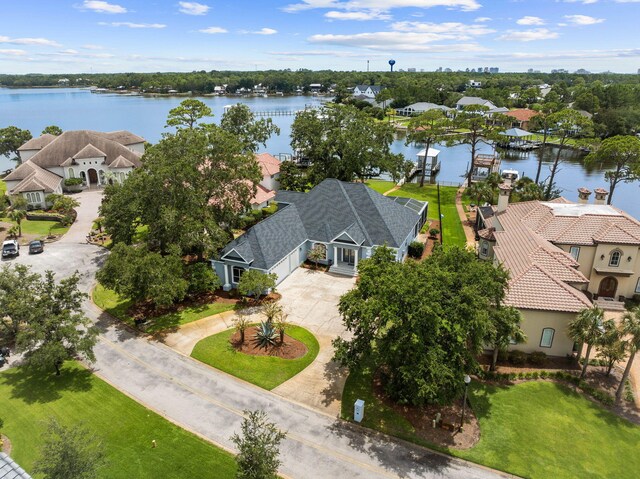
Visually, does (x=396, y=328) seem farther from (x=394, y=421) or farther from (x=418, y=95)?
(x=418, y=95)

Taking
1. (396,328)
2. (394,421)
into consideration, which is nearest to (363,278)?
(396,328)

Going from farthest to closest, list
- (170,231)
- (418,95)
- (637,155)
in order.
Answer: (418,95) → (637,155) → (170,231)

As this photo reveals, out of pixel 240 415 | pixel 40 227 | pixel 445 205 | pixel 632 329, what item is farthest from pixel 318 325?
pixel 40 227

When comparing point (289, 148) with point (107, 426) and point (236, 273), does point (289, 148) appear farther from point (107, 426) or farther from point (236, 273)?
point (107, 426)

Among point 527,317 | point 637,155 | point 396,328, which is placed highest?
point 637,155

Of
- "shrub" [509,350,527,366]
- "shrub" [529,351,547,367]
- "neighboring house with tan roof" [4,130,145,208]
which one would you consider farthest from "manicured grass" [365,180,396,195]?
"shrub" [529,351,547,367]
